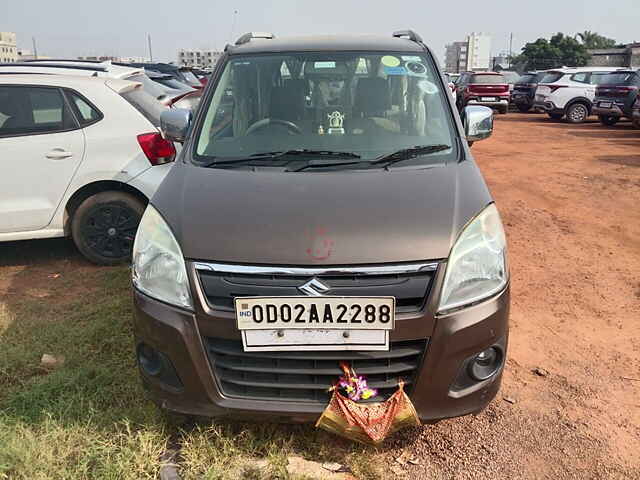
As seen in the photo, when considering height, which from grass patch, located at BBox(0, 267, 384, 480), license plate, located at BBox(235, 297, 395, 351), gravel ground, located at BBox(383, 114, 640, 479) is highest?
license plate, located at BBox(235, 297, 395, 351)

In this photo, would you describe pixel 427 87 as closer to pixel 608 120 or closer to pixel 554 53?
pixel 608 120

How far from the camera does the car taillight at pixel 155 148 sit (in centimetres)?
482

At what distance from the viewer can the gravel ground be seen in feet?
8.61

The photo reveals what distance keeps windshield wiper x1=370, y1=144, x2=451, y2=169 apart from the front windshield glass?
32mm

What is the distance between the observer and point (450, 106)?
3354 mm

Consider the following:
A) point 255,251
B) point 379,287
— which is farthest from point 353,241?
point 255,251

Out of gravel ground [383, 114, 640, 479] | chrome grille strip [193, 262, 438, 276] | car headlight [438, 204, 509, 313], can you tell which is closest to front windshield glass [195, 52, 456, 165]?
car headlight [438, 204, 509, 313]

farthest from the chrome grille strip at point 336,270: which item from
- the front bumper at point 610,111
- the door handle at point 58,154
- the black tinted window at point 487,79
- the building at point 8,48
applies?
the building at point 8,48

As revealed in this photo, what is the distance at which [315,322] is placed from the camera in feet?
7.41

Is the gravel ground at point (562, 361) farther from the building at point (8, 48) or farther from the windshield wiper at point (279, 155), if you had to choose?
the building at point (8, 48)

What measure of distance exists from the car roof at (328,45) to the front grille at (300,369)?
211 cm

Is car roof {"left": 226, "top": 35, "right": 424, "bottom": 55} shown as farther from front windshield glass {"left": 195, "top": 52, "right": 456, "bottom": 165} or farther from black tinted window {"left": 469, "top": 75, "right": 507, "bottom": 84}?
black tinted window {"left": 469, "top": 75, "right": 507, "bottom": 84}

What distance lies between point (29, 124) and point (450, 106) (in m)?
3.46

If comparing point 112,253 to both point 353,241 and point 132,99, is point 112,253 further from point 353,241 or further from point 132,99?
point 353,241
